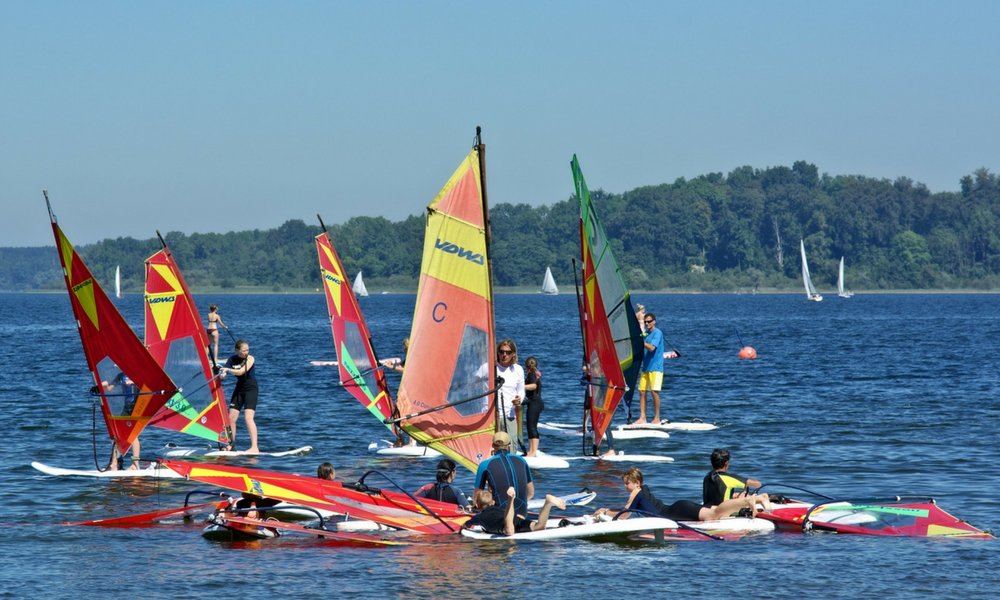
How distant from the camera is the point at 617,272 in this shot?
19.7 metres

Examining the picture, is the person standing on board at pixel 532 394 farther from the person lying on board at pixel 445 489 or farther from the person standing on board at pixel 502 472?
the person standing on board at pixel 502 472

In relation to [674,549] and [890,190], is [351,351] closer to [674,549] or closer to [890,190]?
[674,549]

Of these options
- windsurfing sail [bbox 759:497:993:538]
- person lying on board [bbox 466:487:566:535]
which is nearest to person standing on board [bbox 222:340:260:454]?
person lying on board [bbox 466:487:566:535]

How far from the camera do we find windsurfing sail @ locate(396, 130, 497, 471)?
47.5 feet

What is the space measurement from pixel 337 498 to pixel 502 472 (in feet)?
7.51

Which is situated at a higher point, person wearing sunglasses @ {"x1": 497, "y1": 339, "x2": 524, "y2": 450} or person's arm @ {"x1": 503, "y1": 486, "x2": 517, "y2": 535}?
person wearing sunglasses @ {"x1": 497, "y1": 339, "x2": 524, "y2": 450}

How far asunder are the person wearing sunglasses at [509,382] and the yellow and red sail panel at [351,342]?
5.24 metres

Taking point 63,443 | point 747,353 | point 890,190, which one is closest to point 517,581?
point 63,443

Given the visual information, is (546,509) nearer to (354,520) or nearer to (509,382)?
(354,520)

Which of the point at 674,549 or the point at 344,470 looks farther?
the point at 344,470

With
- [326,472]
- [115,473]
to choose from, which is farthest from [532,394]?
[115,473]

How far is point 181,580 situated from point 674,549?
18.5 feet

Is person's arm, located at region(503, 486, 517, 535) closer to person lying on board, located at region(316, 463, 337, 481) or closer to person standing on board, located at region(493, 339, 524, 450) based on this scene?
person standing on board, located at region(493, 339, 524, 450)

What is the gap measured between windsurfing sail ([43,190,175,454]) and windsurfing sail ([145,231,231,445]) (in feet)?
7.10
